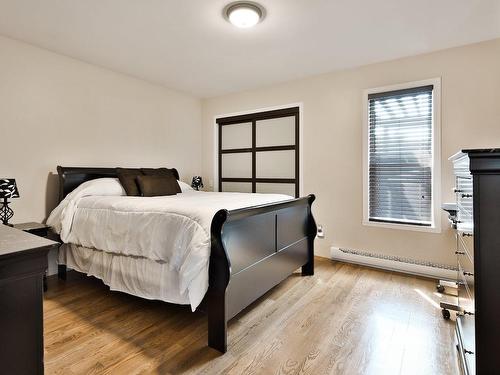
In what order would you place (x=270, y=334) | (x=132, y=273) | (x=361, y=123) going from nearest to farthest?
(x=270, y=334)
(x=132, y=273)
(x=361, y=123)

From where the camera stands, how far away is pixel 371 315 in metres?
2.28

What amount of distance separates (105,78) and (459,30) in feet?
12.7

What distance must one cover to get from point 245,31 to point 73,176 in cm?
239

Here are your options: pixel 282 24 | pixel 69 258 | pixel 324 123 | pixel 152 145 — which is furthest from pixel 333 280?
pixel 152 145

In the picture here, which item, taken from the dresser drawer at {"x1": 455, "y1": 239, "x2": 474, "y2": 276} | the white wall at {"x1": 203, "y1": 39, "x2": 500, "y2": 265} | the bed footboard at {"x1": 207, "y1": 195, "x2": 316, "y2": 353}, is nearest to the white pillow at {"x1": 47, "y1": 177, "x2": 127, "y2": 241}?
the bed footboard at {"x1": 207, "y1": 195, "x2": 316, "y2": 353}

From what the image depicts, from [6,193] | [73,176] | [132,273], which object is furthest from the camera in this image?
[73,176]

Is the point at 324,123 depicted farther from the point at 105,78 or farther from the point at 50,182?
the point at 50,182

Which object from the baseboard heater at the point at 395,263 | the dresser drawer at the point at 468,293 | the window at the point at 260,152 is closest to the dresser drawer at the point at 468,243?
the dresser drawer at the point at 468,293

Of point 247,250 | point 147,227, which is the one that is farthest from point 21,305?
point 247,250

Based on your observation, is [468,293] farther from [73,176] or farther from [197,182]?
[197,182]

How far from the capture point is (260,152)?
4504 mm

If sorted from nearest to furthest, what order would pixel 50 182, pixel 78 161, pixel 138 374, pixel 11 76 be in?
pixel 138 374, pixel 11 76, pixel 50 182, pixel 78 161

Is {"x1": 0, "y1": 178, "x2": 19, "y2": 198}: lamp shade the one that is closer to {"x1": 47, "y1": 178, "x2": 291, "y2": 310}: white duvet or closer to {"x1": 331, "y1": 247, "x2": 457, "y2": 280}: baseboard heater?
{"x1": 47, "y1": 178, "x2": 291, "y2": 310}: white duvet

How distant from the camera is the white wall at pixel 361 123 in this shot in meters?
2.89
